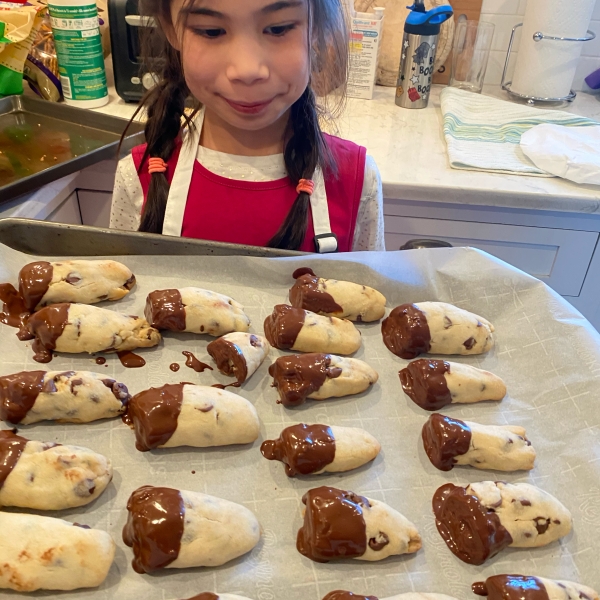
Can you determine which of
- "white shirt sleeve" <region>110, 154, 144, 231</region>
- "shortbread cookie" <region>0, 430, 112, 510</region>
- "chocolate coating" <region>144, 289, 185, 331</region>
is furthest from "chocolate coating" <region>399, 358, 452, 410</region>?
"white shirt sleeve" <region>110, 154, 144, 231</region>

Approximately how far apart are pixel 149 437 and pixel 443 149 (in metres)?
1.40

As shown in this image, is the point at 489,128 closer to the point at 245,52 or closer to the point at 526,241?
the point at 526,241

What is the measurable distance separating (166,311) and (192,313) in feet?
0.17

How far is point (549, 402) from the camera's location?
1.06 metres

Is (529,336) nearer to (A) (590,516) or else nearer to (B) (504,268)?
(B) (504,268)

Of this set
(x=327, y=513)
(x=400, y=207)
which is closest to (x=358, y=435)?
(x=327, y=513)

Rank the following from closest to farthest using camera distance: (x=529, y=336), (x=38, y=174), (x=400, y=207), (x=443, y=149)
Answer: (x=529, y=336), (x=38, y=174), (x=400, y=207), (x=443, y=149)

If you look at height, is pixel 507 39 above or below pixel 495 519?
above

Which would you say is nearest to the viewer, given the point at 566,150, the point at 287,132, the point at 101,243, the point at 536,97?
the point at 101,243

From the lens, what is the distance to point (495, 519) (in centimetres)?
85

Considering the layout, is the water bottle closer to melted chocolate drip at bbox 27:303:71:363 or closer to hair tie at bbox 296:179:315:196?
hair tie at bbox 296:179:315:196

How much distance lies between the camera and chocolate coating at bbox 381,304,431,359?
3.70 ft

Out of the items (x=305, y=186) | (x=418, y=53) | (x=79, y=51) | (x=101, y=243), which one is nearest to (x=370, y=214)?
(x=305, y=186)

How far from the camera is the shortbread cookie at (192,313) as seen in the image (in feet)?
3.64
